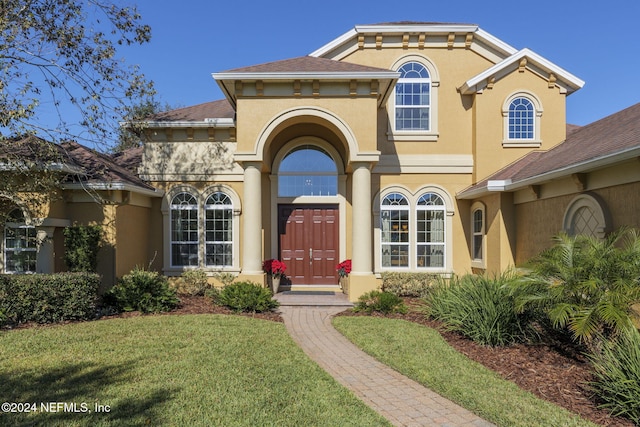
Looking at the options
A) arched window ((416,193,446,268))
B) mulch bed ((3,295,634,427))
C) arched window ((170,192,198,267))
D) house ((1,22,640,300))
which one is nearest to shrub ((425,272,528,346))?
mulch bed ((3,295,634,427))

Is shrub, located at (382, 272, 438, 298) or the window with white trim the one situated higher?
the window with white trim

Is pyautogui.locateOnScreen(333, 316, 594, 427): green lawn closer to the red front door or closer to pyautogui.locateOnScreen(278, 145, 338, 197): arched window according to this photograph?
the red front door

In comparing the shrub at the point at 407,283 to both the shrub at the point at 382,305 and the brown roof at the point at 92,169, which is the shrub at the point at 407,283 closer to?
the shrub at the point at 382,305

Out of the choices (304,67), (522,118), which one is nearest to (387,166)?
(304,67)

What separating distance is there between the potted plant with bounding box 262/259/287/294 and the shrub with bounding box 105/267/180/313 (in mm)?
2885

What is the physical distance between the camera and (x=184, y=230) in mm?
12695

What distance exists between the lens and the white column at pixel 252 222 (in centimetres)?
1089

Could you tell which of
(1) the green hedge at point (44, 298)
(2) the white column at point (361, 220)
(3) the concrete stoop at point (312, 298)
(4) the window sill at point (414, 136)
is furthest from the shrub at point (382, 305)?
(1) the green hedge at point (44, 298)

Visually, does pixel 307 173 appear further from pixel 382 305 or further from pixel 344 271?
pixel 382 305

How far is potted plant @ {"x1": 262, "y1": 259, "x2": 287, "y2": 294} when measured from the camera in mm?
12031

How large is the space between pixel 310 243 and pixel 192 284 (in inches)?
146

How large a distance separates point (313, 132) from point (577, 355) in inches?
357

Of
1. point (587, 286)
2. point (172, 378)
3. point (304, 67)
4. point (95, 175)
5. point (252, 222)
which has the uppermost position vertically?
point (304, 67)

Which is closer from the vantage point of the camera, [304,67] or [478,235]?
[304,67]
